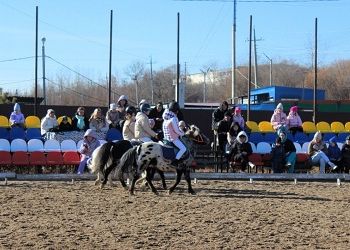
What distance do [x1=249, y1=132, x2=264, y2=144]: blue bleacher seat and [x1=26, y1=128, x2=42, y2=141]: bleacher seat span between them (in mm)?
6416

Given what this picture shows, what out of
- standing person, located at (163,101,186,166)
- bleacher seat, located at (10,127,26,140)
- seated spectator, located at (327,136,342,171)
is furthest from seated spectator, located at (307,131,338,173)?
bleacher seat, located at (10,127,26,140)

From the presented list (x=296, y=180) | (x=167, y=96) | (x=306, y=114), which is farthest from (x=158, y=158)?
(x=167, y=96)

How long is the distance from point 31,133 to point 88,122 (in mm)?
1743

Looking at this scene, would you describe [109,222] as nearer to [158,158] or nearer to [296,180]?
[158,158]

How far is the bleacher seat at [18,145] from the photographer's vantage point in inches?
642

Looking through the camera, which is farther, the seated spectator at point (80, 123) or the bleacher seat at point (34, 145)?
the seated spectator at point (80, 123)

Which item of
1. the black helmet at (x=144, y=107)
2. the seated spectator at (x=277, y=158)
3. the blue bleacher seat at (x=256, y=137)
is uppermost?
the black helmet at (x=144, y=107)

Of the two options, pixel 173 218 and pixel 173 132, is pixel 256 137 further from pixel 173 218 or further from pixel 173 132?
pixel 173 218


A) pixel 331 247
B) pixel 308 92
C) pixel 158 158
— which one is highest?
pixel 308 92

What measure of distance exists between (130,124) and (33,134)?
184 inches

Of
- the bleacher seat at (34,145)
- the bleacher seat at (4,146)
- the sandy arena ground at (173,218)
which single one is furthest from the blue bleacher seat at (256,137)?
the bleacher seat at (4,146)

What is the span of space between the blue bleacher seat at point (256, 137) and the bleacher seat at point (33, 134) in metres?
6.42

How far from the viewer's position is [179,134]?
12.4m

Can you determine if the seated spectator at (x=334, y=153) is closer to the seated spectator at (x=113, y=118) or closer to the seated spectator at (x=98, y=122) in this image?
the seated spectator at (x=113, y=118)
